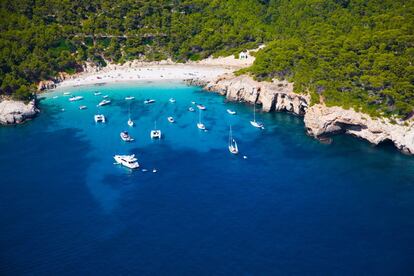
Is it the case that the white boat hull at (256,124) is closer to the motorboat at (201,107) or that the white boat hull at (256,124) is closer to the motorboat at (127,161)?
the motorboat at (201,107)

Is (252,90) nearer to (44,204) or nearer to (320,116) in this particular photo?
(320,116)

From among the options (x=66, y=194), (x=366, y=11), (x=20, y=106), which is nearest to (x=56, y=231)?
(x=66, y=194)

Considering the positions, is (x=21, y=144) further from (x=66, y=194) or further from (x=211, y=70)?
(x=211, y=70)

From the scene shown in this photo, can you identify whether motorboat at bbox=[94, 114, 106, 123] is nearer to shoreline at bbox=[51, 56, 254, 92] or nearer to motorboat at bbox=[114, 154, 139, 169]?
motorboat at bbox=[114, 154, 139, 169]

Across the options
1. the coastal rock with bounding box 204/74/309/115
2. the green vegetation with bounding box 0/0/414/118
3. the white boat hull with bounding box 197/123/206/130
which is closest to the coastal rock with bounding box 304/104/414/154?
the green vegetation with bounding box 0/0/414/118

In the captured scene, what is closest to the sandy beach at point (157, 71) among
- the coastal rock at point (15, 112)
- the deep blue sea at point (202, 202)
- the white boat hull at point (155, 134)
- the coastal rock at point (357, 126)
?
the coastal rock at point (15, 112)
